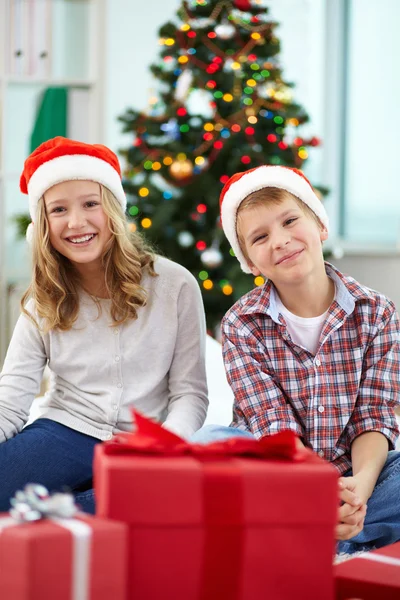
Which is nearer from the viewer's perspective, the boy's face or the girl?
the boy's face

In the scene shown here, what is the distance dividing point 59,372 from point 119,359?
15 cm

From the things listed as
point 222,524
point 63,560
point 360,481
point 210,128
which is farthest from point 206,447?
point 210,128

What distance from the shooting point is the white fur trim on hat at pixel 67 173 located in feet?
6.01

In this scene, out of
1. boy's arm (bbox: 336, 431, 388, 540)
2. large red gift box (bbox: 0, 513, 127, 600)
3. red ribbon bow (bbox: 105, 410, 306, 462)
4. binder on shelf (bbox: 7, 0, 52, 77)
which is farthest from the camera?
binder on shelf (bbox: 7, 0, 52, 77)

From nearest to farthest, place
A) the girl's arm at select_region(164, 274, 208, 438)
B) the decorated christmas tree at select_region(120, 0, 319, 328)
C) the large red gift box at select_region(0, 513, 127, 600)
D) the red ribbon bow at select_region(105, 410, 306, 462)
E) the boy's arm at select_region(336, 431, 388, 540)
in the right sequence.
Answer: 1. the large red gift box at select_region(0, 513, 127, 600)
2. the red ribbon bow at select_region(105, 410, 306, 462)
3. the boy's arm at select_region(336, 431, 388, 540)
4. the girl's arm at select_region(164, 274, 208, 438)
5. the decorated christmas tree at select_region(120, 0, 319, 328)

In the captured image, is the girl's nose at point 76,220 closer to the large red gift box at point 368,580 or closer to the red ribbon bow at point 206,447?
the red ribbon bow at point 206,447

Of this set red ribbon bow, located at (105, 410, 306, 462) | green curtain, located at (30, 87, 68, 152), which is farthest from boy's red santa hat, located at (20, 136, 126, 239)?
green curtain, located at (30, 87, 68, 152)

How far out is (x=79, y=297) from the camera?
1.90 m

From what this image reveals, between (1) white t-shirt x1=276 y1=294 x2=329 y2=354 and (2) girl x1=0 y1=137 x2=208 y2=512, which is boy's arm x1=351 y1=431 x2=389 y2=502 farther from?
(2) girl x1=0 y1=137 x2=208 y2=512

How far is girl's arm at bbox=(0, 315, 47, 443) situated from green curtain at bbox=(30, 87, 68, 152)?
2.91 m

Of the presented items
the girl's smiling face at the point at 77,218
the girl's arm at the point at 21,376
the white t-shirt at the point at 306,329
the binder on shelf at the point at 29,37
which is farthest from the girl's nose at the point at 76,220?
the binder on shelf at the point at 29,37

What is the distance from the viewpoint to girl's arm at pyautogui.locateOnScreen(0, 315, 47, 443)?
1778 mm

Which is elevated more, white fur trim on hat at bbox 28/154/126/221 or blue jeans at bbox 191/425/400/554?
white fur trim on hat at bbox 28/154/126/221

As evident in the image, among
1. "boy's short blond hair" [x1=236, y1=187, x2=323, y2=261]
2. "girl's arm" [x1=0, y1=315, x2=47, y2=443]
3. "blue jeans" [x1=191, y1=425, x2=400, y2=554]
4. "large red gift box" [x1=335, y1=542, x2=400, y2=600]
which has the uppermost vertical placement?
"boy's short blond hair" [x1=236, y1=187, x2=323, y2=261]
